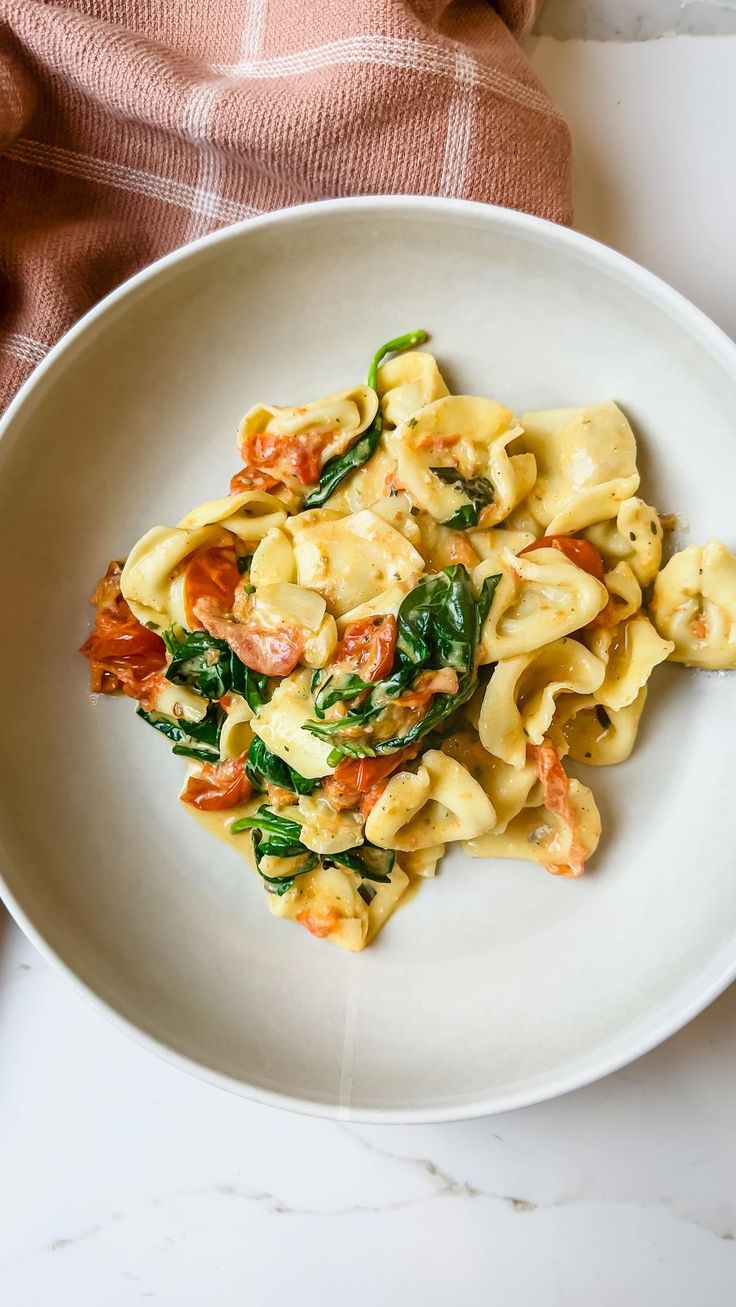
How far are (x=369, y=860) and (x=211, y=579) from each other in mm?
1075

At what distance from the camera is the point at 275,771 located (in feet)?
10.1

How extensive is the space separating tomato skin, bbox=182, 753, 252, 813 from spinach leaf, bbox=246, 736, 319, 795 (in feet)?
0.29

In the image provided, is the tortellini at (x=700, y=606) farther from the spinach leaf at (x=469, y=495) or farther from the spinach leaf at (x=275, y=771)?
the spinach leaf at (x=275, y=771)

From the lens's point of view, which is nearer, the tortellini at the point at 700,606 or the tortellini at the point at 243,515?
the tortellini at the point at 700,606

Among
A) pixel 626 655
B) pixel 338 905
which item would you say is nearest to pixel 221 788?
pixel 338 905

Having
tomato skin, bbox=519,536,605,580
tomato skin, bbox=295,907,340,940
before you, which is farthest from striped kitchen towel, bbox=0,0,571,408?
tomato skin, bbox=295,907,340,940

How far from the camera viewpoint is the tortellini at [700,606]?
2855mm

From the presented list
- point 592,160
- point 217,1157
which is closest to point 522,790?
point 217,1157

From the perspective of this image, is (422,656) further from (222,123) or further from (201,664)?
(222,123)

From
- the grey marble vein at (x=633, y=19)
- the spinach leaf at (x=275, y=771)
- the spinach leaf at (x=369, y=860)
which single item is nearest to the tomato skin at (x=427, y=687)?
the spinach leaf at (x=275, y=771)

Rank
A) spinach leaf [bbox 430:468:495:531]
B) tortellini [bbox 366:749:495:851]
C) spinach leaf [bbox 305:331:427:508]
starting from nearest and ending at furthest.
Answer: tortellini [bbox 366:749:495:851] < spinach leaf [bbox 430:468:495:531] < spinach leaf [bbox 305:331:427:508]

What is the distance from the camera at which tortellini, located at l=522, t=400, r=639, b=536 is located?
9.67ft

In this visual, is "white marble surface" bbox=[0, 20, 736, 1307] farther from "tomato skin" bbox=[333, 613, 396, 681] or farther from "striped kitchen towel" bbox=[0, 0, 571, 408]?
"tomato skin" bbox=[333, 613, 396, 681]

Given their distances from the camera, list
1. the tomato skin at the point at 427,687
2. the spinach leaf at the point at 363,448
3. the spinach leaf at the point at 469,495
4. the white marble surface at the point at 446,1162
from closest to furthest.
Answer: the tomato skin at the point at 427,687 → the spinach leaf at the point at 469,495 → the spinach leaf at the point at 363,448 → the white marble surface at the point at 446,1162
